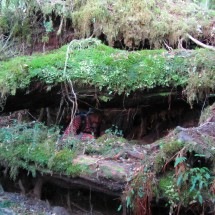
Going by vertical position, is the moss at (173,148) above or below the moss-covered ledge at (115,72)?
below

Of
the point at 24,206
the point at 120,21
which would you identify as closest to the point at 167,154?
the point at 24,206

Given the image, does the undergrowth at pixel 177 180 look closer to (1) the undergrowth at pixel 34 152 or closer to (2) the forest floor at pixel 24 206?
(1) the undergrowth at pixel 34 152

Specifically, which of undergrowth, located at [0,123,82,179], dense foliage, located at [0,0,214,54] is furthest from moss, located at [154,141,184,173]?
dense foliage, located at [0,0,214,54]

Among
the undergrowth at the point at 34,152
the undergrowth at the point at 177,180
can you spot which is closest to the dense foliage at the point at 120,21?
the undergrowth at the point at 34,152

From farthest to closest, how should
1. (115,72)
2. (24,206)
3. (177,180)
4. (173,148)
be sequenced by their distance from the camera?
(115,72) → (24,206) → (173,148) → (177,180)

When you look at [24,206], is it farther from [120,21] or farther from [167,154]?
[120,21]

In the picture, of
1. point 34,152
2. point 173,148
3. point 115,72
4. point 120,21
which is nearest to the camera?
point 173,148

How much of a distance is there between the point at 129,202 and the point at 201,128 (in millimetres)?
1623

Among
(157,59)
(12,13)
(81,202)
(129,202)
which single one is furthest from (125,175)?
(12,13)

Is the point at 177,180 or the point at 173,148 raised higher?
the point at 173,148

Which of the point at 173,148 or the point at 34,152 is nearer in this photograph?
the point at 173,148

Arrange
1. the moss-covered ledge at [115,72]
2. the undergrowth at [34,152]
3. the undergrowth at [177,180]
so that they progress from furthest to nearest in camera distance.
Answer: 1. the moss-covered ledge at [115,72]
2. the undergrowth at [34,152]
3. the undergrowth at [177,180]

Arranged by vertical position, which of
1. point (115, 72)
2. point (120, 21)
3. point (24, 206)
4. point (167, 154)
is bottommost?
point (24, 206)

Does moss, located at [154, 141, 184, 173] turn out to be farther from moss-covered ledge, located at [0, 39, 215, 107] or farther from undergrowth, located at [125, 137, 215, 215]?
moss-covered ledge, located at [0, 39, 215, 107]
